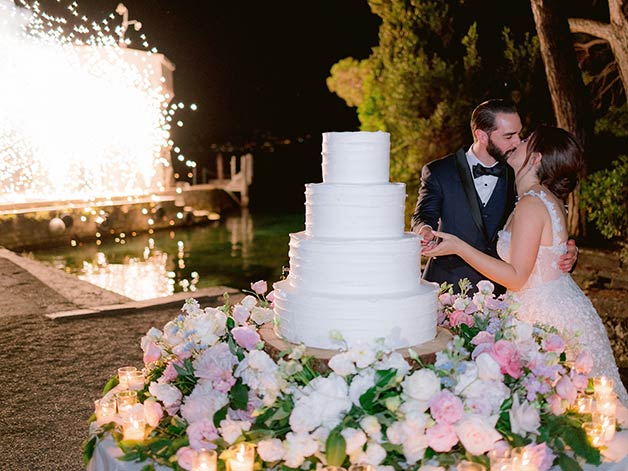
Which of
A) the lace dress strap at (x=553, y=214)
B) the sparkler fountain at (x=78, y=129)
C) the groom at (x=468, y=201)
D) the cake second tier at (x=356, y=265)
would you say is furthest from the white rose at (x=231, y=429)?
the sparkler fountain at (x=78, y=129)

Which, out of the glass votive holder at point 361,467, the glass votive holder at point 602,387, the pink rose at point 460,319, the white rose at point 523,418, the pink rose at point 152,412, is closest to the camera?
the glass votive holder at point 361,467

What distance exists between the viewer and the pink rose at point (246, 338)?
2928mm

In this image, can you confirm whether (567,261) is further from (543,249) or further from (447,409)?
(447,409)

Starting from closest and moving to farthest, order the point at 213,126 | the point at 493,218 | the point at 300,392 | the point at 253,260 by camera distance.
A: the point at 300,392 < the point at 493,218 < the point at 253,260 < the point at 213,126

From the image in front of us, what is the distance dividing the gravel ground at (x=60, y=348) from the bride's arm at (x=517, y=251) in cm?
308

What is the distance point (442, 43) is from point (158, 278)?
738cm

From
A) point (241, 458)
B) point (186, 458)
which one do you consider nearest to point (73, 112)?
point (186, 458)

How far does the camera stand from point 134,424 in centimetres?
282

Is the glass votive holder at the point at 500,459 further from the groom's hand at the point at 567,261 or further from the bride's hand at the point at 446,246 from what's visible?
the groom's hand at the point at 567,261

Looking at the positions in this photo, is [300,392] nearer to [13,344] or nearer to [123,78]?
[13,344]

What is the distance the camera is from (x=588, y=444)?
266 centimetres

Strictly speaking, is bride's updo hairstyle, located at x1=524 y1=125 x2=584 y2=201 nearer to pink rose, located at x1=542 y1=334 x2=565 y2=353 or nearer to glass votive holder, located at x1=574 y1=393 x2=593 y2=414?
pink rose, located at x1=542 y1=334 x2=565 y2=353

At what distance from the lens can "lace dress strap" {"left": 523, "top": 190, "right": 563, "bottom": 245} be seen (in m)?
4.04

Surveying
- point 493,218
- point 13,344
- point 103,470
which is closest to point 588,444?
point 103,470
